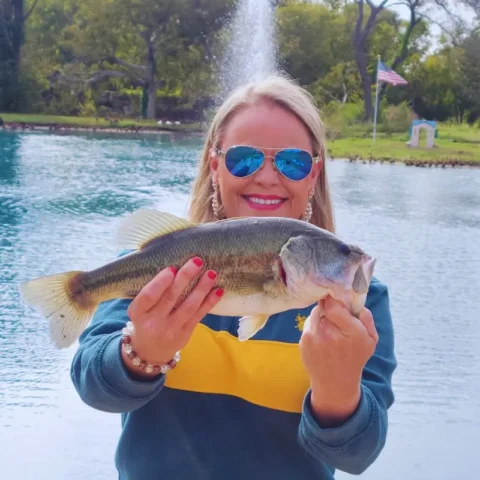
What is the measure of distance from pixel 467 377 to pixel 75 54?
40.6 m

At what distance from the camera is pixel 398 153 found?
22312 millimetres

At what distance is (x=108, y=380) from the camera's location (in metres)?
1.73

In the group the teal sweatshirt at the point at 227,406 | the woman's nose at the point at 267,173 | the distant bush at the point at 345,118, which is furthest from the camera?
the distant bush at the point at 345,118

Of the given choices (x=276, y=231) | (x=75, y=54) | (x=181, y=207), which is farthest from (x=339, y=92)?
(x=276, y=231)

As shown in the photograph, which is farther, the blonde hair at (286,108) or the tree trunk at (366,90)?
the tree trunk at (366,90)

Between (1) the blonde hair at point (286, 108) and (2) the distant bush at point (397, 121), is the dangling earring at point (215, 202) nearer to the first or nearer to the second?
(1) the blonde hair at point (286, 108)

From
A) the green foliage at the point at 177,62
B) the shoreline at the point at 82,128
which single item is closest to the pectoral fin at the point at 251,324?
the shoreline at the point at 82,128

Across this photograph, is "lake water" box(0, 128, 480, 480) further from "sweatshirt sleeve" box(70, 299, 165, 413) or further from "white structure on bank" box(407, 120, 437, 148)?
"white structure on bank" box(407, 120, 437, 148)

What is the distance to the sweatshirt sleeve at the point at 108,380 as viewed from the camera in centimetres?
170

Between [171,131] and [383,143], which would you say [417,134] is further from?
[171,131]

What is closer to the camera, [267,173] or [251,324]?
[251,324]

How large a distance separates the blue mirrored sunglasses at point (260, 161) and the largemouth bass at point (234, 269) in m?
0.39

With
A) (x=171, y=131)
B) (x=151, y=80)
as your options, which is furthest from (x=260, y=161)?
(x=151, y=80)

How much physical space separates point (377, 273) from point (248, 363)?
5486mm
